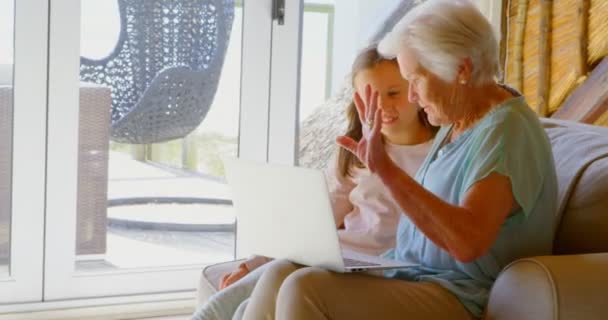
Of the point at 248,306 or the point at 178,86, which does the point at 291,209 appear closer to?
the point at 248,306

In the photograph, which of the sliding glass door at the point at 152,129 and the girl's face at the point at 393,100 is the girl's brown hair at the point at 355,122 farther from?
the sliding glass door at the point at 152,129

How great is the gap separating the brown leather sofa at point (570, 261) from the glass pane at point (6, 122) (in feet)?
3.82

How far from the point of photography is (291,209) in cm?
197

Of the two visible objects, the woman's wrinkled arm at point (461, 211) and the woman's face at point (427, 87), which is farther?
the woman's face at point (427, 87)

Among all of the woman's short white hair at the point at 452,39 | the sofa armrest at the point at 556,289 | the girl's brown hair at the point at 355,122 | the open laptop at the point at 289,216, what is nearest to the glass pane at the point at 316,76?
the girl's brown hair at the point at 355,122

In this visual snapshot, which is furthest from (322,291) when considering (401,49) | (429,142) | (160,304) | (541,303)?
(160,304)

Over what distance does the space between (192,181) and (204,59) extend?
0.47 metres

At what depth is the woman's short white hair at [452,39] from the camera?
6.54 feet

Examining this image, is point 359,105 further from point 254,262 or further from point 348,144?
point 254,262

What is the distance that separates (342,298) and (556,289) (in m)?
0.40

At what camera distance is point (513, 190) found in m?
1.89

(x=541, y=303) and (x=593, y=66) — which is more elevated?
(x=593, y=66)

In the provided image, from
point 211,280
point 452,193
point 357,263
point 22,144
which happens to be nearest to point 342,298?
point 357,263

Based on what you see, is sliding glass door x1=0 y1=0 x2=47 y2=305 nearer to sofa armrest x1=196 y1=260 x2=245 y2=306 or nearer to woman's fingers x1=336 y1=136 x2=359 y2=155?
sofa armrest x1=196 y1=260 x2=245 y2=306
